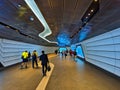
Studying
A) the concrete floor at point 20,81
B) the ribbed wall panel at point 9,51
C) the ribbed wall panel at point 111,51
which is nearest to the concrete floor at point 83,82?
the ribbed wall panel at point 111,51

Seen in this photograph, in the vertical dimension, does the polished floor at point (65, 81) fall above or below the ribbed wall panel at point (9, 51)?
below

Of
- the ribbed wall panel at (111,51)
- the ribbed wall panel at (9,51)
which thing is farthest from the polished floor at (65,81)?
the ribbed wall panel at (9,51)

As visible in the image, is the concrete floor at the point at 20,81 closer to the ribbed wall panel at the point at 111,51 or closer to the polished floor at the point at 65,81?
the polished floor at the point at 65,81

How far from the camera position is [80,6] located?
207 inches

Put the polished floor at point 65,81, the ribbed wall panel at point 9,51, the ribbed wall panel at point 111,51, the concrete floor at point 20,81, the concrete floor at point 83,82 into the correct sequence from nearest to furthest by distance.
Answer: the concrete floor at point 83,82 → the polished floor at point 65,81 → the concrete floor at point 20,81 → the ribbed wall panel at point 111,51 → the ribbed wall panel at point 9,51

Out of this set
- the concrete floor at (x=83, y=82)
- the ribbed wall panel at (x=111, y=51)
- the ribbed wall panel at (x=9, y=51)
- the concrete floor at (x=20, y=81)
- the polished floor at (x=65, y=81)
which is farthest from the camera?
the ribbed wall panel at (x=9, y=51)

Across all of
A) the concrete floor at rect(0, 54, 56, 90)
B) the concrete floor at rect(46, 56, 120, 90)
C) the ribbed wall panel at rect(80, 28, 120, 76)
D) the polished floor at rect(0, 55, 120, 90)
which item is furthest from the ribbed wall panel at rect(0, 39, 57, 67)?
the ribbed wall panel at rect(80, 28, 120, 76)

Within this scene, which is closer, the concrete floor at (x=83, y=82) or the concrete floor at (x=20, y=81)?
the concrete floor at (x=83, y=82)

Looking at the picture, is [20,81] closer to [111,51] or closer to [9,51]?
[111,51]

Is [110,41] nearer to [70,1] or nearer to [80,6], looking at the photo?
[80,6]

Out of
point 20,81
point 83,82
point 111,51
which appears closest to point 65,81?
point 83,82

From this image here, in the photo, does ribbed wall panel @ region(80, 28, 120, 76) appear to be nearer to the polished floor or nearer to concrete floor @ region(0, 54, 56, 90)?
the polished floor

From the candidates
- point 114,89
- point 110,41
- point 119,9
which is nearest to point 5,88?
point 114,89

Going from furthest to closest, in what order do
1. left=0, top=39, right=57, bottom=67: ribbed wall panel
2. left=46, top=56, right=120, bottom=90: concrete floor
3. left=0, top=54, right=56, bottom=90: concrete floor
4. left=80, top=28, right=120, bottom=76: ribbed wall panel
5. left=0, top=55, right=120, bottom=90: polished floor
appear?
left=0, top=39, right=57, bottom=67: ribbed wall panel
left=80, top=28, right=120, bottom=76: ribbed wall panel
left=0, top=54, right=56, bottom=90: concrete floor
left=0, top=55, right=120, bottom=90: polished floor
left=46, top=56, right=120, bottom=90: concrete floor
